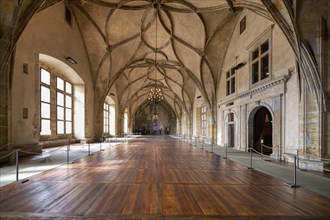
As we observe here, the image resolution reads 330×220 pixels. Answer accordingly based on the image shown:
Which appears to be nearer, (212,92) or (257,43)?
(257,43)

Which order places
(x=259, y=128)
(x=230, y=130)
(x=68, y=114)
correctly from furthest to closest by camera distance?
(x=68, y=114) < (x=230, y=130) < (x=259, y=128)

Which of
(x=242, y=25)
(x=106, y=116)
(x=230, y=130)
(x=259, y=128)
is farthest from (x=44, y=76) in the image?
(x=259, y=128)

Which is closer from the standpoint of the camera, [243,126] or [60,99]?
[243,126]

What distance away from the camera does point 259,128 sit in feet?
40.9

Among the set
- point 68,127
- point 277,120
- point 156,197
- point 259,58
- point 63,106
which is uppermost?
point 259,58

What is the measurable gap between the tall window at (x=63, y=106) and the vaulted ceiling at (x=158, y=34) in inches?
108

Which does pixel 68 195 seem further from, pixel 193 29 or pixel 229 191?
pixel 193 29

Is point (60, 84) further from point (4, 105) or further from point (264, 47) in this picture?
point (264, 47)

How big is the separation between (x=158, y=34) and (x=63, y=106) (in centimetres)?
933

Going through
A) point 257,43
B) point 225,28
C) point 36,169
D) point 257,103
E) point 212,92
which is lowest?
point 36,169

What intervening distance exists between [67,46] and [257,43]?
1139cm

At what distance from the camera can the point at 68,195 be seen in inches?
164

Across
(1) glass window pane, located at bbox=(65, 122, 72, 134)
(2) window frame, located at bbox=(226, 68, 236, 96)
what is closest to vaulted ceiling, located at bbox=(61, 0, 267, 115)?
(2) window frame, located at bbox=(226, 68, 236, 96)

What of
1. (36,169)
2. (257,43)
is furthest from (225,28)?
(36,169)
